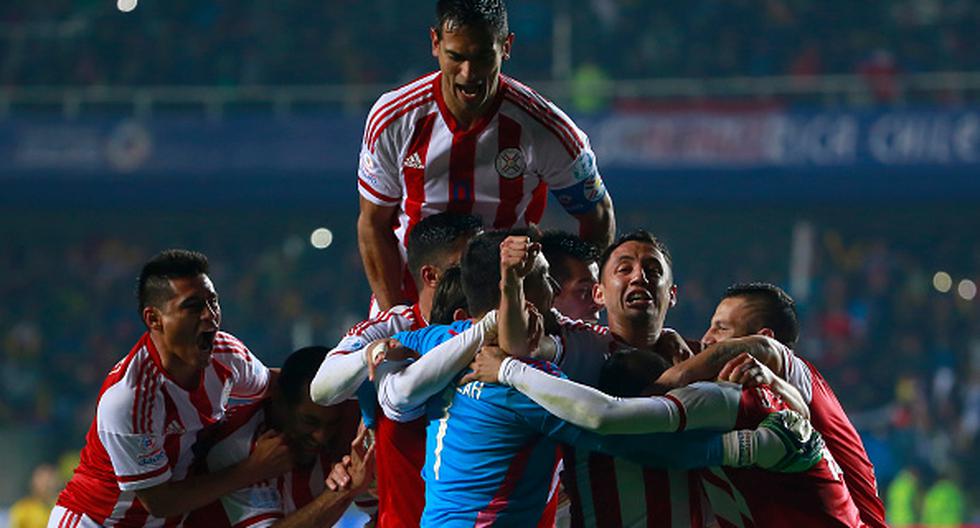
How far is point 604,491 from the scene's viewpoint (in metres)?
4.32

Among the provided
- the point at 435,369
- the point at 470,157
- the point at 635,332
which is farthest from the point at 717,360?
the point at 470,157

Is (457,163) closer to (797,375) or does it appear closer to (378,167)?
(378,167)

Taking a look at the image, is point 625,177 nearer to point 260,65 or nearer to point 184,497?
point 260,65

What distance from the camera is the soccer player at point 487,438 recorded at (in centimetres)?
408

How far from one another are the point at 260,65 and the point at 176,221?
7.72 ft

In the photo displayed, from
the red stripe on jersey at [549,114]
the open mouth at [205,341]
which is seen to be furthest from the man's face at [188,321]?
the red stripe on jersey at [549,114]

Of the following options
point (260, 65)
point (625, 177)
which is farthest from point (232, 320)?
point (625, 177)

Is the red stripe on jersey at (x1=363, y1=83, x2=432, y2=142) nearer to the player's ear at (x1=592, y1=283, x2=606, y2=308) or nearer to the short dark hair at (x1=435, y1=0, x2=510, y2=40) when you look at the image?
the short dark hair at (x1=435, y1=0, x2=510, y2=40)

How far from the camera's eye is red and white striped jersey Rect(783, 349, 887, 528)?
4512 mm

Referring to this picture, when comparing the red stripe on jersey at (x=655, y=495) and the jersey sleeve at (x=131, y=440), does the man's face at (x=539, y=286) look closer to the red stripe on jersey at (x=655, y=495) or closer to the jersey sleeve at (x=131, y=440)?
the red stripe on jersey at (x=655, y=495)

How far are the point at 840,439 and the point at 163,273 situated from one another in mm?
2400

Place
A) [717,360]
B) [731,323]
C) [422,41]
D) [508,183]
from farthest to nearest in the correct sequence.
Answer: [422,41], [508,183], [731,323], [717,360]

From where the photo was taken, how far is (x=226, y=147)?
18.0 meters

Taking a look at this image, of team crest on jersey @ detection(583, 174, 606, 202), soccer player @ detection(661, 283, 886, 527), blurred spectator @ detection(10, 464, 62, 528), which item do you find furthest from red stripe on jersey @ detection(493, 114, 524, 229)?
blurred spectator @ detection(10, 464, 62, 528)
